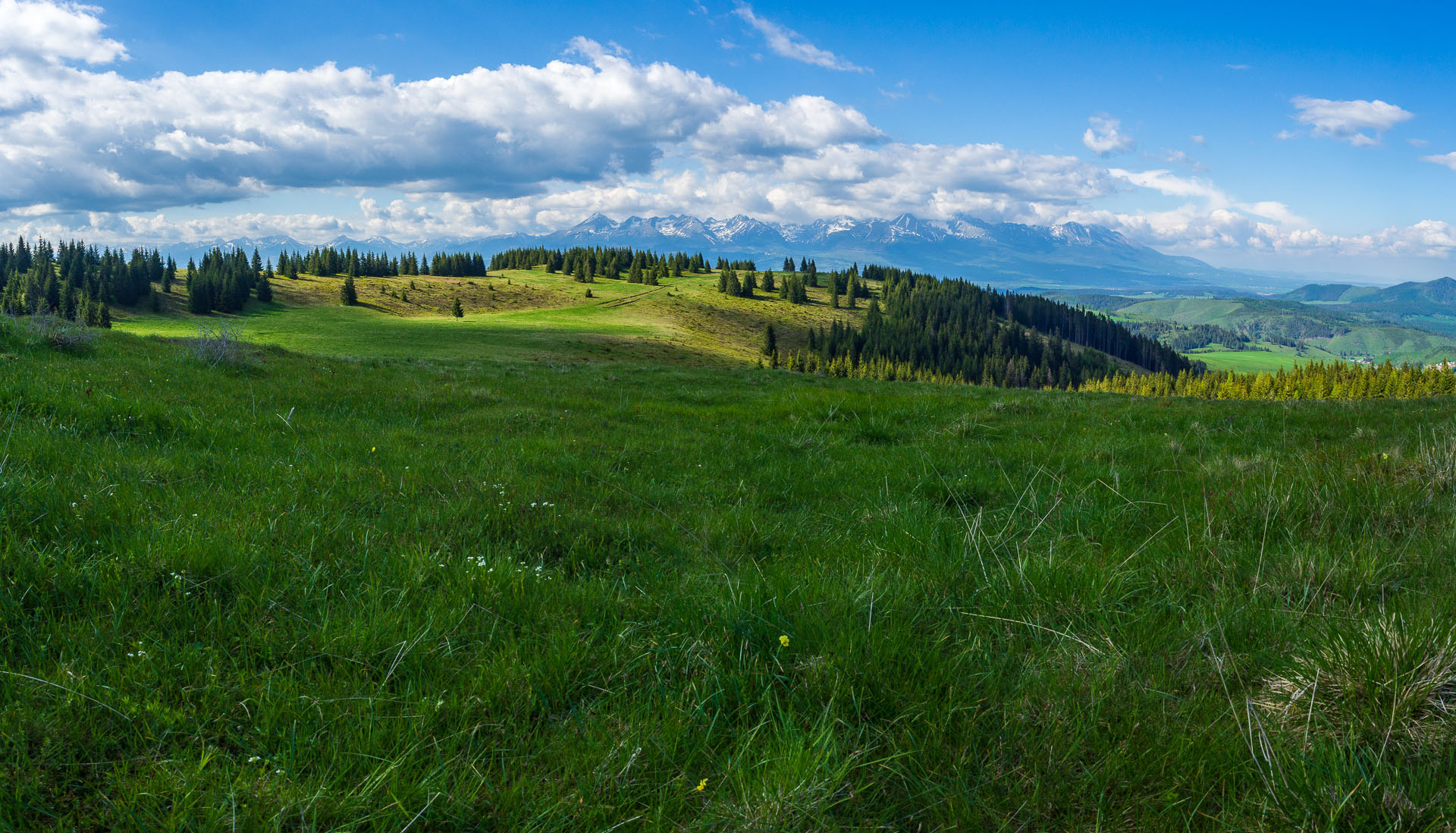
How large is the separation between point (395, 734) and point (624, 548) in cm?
235

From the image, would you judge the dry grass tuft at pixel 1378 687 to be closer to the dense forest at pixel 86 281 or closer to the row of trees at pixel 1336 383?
the row of trees at pixel 1336 383

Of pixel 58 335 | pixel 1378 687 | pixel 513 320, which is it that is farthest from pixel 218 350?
pixel 513 320

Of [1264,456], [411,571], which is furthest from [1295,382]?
[411,571]

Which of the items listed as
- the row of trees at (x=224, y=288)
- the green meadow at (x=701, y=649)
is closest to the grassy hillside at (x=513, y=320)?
the row of trees at (x=224, y=288)

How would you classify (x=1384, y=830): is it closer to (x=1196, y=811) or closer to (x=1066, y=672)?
(x=1196, y=811)

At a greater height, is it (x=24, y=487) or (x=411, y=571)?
(x=24, y=487)

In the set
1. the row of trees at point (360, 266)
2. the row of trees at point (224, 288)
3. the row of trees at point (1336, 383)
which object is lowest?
the row of trees at point (1336, 383)

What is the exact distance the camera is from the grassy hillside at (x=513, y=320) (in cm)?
7325

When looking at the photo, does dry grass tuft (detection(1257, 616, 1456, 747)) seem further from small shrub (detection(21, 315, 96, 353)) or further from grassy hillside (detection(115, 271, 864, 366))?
grassy hillside (detection(115, 271, 864, 366))

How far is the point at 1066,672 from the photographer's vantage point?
2.58 meters

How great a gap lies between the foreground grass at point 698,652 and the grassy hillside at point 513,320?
143ft

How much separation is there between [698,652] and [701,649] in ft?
0.09

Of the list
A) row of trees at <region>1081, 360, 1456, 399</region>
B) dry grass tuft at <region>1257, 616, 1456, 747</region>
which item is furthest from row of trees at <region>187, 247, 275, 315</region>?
row of trees at <region>1081, 360, 1456, 399</region>

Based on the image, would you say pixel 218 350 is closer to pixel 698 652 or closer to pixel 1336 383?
pixel 698 652
